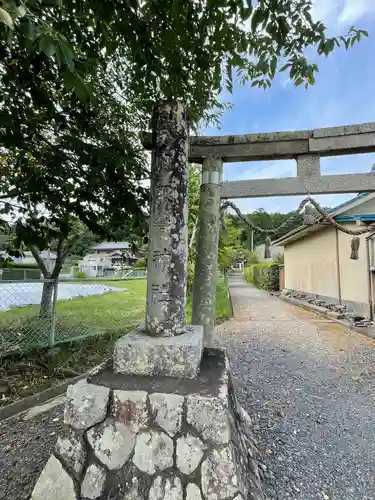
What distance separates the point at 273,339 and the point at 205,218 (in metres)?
4.23

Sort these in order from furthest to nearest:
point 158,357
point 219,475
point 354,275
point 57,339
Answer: point 354,275 < point 57,339 < point 158,357 < point 219,475

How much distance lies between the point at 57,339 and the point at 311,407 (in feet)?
11.1

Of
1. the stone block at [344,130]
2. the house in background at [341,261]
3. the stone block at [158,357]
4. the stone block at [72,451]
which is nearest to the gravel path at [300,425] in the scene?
the stone block at [72,451]

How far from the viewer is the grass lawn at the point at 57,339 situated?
3363 mm

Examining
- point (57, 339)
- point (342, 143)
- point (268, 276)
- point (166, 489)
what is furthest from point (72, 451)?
point (268, 276)

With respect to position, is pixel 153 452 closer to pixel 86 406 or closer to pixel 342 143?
pixel 86 406

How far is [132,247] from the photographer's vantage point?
10.7 ft

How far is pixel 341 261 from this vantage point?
8.48 meters

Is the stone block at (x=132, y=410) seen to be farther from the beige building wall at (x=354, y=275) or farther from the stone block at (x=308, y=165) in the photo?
the beige building wall at (x=354, y=275)

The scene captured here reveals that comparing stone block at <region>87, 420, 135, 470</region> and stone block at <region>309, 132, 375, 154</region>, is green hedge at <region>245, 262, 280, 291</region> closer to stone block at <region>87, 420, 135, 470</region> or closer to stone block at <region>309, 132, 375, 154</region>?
stone block at <region>309, 132, 375, 154</region>

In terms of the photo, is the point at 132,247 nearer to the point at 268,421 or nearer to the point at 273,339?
the point at 268,421

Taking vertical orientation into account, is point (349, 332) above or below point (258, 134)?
below

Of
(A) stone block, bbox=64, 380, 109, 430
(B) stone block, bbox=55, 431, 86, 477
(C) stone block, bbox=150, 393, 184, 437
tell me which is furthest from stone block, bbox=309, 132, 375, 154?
(B) stone block, bbox=55, 431, 86, 477

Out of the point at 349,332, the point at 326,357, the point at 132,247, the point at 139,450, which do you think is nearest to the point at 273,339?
the point at 326,357
